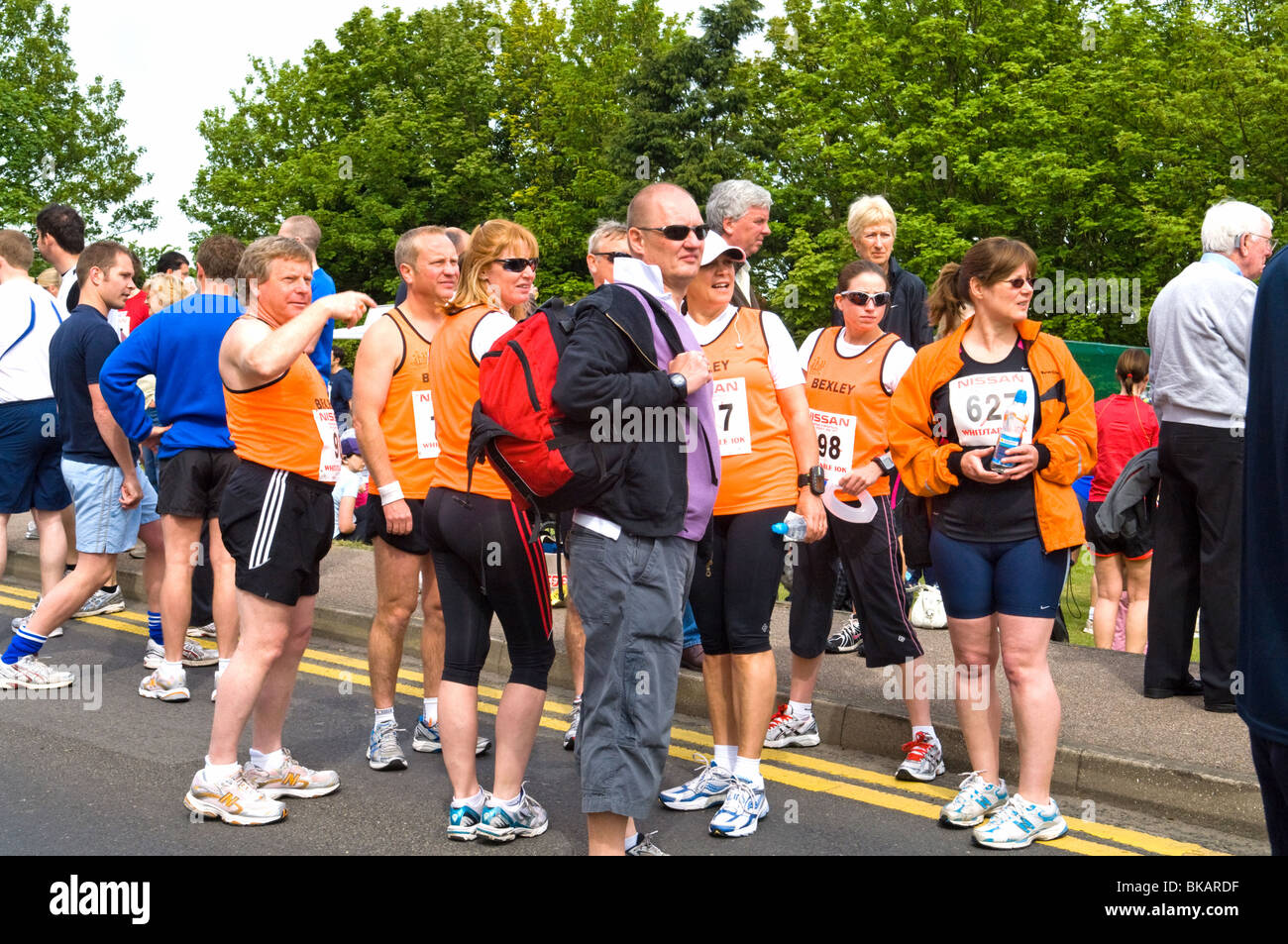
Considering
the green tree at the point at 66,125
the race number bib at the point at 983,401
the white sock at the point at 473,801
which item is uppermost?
the green tree at the point at 66,125

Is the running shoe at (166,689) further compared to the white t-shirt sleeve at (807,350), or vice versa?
the running shoe at (166,689)

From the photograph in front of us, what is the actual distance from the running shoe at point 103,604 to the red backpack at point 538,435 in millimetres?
6657

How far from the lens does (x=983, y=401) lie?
4980mm

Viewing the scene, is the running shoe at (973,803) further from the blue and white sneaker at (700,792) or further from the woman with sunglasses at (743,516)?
the blue and white sneaker at (700,792)

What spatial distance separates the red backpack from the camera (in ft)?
13.0

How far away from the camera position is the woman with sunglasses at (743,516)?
5086 mm

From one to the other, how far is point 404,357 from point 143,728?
2431 mm

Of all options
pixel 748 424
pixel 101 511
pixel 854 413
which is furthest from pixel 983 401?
pixel 101 511

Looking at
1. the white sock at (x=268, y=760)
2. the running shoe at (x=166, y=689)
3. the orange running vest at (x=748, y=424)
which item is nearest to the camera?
the orange running vest at (x=748, y=424)

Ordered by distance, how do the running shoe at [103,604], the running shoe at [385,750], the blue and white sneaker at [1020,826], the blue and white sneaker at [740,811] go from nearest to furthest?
the blue and white sneaker at [1020,826] < the blue and white sneaker at [740,811] < the running shoe at [385,750] < the running shoe at [103,604]

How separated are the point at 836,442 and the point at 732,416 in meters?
1.03

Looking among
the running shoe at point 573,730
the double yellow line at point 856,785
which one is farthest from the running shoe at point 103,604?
the running shoe at point 573,730

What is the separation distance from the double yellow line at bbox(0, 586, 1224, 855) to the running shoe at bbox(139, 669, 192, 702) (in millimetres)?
886

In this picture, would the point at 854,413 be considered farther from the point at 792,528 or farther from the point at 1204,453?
the point at 1204,453
